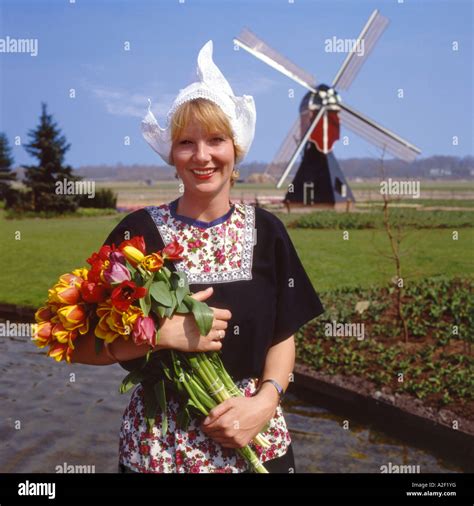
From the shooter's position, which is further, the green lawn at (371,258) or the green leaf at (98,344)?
Result: the green lawn at (371,258)

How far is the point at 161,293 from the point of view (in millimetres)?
1758

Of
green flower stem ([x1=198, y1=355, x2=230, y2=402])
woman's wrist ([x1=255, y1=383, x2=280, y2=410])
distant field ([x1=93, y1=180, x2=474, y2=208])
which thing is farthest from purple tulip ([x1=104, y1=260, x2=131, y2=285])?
distant field ([x1=93, y1=180, x2=474, y2=208])

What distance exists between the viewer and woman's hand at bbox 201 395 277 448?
187cm

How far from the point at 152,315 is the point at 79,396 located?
4.88m

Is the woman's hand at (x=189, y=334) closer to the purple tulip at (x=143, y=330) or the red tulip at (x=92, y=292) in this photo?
the purple tulip at (x=143, y=330)

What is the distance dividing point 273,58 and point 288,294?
22.3 m

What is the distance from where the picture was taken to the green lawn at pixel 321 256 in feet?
35.0

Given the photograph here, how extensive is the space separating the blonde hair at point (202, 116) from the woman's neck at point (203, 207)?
215mm

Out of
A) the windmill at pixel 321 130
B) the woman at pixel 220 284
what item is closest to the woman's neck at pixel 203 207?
the woman at pixel 220 284

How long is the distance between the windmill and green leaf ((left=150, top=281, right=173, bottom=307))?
69.9 ft

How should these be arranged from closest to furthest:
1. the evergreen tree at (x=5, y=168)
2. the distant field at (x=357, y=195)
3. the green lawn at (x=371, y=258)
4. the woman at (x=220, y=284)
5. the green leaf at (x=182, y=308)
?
the green leaf at (x=182, y=308) → the woman at (x=220, y=284) → the green lawn at (x=371, y=258) → the evergreen tree at (x=5, y=168) → the distant field at (x=357, y=195)

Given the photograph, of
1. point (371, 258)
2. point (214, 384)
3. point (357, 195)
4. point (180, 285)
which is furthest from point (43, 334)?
point (357, 195)

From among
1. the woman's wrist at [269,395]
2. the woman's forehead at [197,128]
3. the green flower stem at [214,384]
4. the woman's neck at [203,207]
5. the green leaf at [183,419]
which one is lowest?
the green leaf at [183,419]

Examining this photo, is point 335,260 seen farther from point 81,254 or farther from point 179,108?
point 179,108
